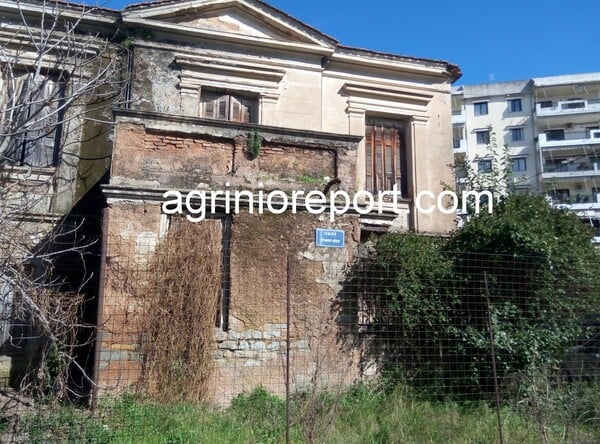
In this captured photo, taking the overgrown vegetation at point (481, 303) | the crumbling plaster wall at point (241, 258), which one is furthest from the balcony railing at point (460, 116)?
the crumbling plaster wall at point (241, 258)

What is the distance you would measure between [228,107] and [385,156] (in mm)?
3931

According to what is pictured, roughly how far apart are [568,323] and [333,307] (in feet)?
11.0

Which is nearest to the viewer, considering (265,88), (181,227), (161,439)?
(161,439)

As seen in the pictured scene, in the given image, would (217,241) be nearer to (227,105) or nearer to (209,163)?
(209,163)

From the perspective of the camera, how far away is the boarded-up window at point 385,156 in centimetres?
1209

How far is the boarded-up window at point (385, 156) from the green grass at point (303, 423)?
637cm

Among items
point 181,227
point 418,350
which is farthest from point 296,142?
point 418,350

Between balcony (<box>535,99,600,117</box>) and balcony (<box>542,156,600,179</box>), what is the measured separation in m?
3.77

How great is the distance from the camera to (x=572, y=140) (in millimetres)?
38594

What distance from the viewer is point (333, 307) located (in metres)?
7.41

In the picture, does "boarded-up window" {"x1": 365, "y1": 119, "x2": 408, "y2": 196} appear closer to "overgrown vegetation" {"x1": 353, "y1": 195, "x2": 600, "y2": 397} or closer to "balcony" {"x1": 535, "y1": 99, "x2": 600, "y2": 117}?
"overgrown vegetation" {"x1": 353, "y1": 195, "x2": 600, "y2": 397}

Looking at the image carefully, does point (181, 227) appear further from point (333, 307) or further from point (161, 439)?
point (161, 439)

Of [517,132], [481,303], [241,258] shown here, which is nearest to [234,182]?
[241,258]

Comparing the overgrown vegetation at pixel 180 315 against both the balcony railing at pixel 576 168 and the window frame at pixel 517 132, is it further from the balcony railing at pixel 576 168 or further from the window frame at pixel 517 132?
the window frame at pixel 517 132
